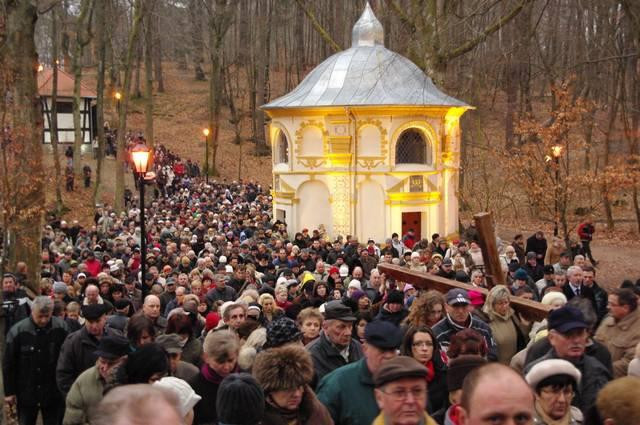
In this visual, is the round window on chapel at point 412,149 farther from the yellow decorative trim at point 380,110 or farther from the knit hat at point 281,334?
the knit hat at point 281,334

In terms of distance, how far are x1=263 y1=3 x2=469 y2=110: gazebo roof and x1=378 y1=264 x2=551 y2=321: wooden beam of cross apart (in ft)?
56.4

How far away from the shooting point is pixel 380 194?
30.0m

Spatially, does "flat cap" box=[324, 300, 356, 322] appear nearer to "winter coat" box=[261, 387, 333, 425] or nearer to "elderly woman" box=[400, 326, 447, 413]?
"elderly woman" box=[400, 326, 447, 413]

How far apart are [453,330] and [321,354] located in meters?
1.41

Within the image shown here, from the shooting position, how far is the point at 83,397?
639 centimetres

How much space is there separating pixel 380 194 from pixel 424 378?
25774 mm

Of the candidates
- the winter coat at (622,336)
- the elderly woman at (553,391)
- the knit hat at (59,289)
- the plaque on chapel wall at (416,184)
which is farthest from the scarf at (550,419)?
the plaque on chapel wall at (416,184)

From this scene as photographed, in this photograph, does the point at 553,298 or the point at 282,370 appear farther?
the point at 553,298

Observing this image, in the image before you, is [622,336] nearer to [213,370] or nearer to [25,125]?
[213,370]

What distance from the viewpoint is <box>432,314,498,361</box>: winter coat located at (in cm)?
757

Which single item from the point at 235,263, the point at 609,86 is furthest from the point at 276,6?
the point at 235,263

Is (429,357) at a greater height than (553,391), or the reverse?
(553,391)

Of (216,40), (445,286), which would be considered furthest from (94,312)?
(216,40)

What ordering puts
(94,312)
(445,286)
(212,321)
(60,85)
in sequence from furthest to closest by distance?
1. (60,85)
2. (445,286)
3. (212,321)
4. (94,312)
